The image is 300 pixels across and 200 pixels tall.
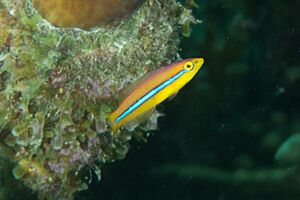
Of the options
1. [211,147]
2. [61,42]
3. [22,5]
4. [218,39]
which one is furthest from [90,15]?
[211,147]

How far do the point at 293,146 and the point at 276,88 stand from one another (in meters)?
0.90

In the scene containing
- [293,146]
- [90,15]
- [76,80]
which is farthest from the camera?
[293,146]

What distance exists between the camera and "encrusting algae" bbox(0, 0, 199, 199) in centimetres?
255

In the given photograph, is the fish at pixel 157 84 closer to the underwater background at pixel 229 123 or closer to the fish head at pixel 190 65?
the fish head at pixel 190 65

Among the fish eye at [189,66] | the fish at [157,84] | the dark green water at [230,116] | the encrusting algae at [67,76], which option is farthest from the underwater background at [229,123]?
the fish eye at [189,66]

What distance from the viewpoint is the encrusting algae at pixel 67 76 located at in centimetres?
255

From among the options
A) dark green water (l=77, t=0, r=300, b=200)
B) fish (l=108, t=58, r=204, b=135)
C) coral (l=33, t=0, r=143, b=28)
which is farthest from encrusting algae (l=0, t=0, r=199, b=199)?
dark green water (l=77, t=0, r=300, b=200)

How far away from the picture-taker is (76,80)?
271 cm

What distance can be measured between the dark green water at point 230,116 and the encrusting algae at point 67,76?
1.61 meters

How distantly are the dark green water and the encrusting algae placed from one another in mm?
1611

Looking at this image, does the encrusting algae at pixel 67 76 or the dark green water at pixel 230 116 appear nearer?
the encrusting algae at pixel 67 76

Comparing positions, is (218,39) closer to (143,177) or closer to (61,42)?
(143,177)

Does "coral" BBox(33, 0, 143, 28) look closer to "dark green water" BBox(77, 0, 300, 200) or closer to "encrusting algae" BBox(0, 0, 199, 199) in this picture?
"encrusting algae" BBox(0, 0, 199, 199)

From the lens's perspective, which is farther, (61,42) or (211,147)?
(211,147)
